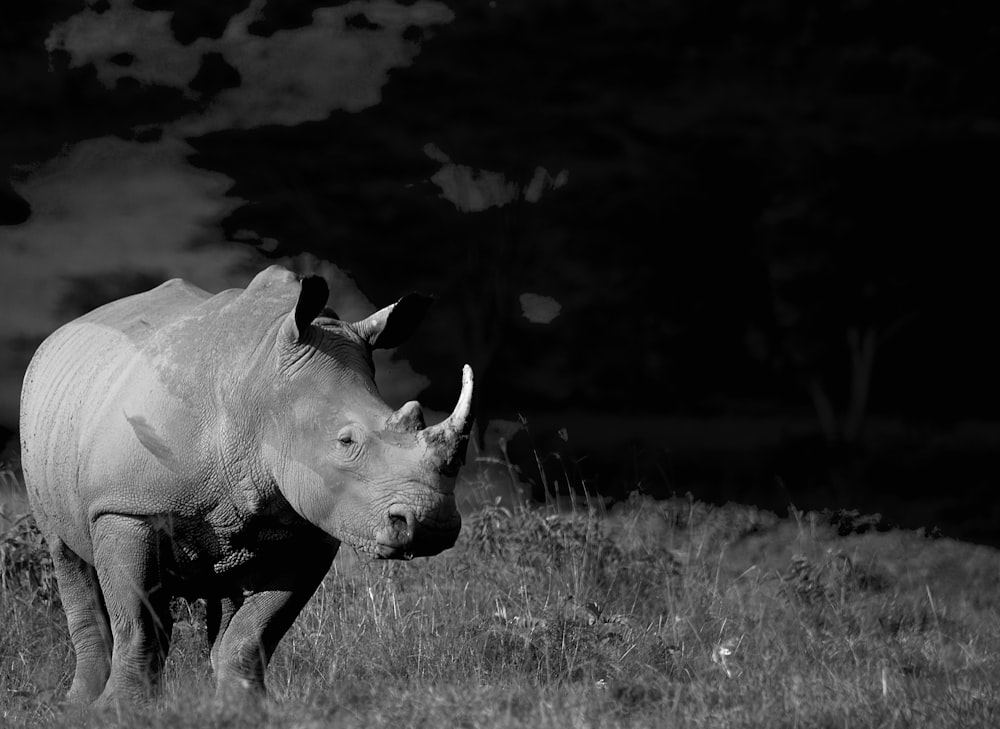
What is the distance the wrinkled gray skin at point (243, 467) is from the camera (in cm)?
403

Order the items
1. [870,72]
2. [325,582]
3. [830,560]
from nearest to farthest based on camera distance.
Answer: [325,582] → [830,560] → [870,72]

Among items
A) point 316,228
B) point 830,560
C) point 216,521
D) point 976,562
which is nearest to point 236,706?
point 216,521

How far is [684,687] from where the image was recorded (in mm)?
4430

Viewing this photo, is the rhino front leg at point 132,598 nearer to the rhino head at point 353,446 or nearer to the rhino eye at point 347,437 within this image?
the rhino head at point 353,446

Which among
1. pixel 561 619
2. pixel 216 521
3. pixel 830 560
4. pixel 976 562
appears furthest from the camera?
pixel 976 562

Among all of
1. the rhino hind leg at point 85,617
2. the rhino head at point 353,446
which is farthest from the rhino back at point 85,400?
the rhino head at point 353,446

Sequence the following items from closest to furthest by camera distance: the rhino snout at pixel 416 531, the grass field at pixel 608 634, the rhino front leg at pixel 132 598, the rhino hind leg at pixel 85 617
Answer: the rhino snout at pixel 416 531 < the grass field at pixel 608 634 < the rhino front leg at pixel 132 598 < the rhino hind leg at pixel 85 617

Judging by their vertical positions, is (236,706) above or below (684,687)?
above

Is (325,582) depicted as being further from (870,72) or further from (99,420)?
(870,72)

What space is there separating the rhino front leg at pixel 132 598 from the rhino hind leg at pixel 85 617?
45 cm

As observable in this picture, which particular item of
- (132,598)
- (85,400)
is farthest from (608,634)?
(85,400)

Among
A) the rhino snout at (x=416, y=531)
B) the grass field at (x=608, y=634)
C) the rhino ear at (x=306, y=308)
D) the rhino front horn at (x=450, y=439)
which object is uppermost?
the rhino ear at (x=306, y=308)

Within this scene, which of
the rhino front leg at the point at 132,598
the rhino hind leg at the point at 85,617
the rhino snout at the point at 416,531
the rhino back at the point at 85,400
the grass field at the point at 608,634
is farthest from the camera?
the rhino hind leg at the point at 85,617

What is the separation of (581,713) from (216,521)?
1277 millimetres
